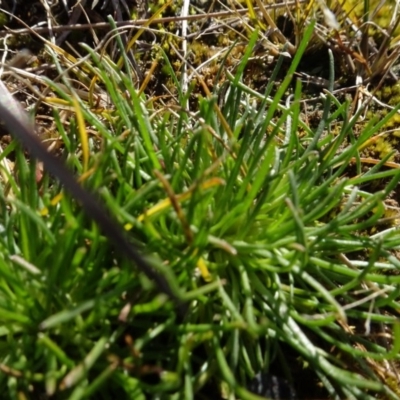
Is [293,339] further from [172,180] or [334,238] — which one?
[172,180]

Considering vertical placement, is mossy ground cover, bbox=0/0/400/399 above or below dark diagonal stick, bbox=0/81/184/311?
below

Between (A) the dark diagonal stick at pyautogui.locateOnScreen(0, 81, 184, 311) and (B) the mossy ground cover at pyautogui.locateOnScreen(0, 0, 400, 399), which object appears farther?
(B) the mossy ground cover at pyautogui.locateOnScreen(0, 0, 400, 399)

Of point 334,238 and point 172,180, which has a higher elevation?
point 172,180

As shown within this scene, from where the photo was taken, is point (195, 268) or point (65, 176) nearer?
point (65, 176)

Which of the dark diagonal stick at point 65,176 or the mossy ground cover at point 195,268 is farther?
the mossy ground cover at point 195,268

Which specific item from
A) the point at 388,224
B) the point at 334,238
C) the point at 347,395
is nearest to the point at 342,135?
the point at 334,238

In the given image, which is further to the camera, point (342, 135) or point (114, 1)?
point (114, 1)

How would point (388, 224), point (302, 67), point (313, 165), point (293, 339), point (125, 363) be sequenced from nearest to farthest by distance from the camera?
→ 1. point (125, 363)
2. point (293, 339)
3. point (313, 165)
4. point (388, 224)
5. point (302, 67)

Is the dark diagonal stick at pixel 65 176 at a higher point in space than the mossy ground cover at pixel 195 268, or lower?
higher

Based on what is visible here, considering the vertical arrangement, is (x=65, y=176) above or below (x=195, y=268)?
above

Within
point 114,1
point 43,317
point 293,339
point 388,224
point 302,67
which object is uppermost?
point 114,1

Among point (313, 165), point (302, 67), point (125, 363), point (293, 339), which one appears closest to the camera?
point (125, 363)
